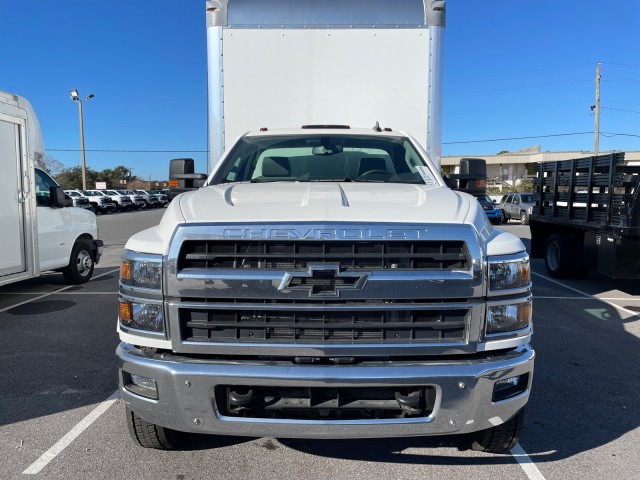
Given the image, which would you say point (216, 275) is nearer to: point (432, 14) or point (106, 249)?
point (432, 14)

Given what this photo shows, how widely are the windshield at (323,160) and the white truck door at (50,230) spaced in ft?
15.2

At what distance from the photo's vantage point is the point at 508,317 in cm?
269

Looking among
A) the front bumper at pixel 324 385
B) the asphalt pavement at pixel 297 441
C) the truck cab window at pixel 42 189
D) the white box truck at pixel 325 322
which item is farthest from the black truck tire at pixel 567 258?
the truck cab window at pixel 42 189

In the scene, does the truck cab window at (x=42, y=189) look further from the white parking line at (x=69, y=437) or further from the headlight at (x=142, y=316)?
the headlight at (x=142, y=316)

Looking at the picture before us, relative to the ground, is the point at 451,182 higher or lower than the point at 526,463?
higher

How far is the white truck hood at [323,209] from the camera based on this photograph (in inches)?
106

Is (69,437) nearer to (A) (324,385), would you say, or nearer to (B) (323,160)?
(A) (324,385)

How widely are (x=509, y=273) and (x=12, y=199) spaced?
21.7ft

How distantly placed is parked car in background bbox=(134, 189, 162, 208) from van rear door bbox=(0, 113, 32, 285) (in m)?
40.2

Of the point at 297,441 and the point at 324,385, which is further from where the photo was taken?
the point at 297,441

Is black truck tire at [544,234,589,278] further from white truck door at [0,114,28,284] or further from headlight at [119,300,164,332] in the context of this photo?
white truck door at [0,114,28,284]

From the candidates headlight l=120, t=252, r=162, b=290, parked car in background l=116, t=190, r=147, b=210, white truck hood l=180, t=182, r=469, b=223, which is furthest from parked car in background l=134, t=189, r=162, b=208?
headlight l=120, t=252, r=162, b=290

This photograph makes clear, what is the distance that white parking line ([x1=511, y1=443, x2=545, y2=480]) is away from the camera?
298cm

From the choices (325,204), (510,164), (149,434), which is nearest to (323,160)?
(325,204)
